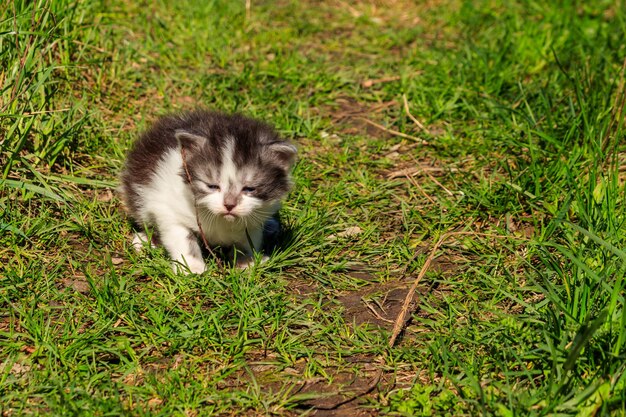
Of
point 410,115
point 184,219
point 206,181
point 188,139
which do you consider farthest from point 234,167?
point 410,115

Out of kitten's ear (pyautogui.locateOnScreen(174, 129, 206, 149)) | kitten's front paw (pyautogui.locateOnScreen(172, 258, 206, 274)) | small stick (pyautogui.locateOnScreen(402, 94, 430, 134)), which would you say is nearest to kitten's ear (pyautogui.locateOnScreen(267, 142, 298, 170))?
kitten's ear (pyautogui.locateOnScreen(174, 129, 206, 149))

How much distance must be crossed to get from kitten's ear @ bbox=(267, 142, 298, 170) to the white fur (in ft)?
0.78

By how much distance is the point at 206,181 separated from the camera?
4523mm

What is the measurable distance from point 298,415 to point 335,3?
579 centimetres

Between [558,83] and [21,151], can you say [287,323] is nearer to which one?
[21,151]

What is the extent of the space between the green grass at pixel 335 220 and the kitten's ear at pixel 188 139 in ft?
2.39

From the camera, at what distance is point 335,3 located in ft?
28.3

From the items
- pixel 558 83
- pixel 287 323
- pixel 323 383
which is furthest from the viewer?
pixel 558 83

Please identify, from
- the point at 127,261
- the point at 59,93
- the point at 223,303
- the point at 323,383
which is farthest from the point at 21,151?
the point at 323,383

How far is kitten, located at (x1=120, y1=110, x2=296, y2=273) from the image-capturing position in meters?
4.52

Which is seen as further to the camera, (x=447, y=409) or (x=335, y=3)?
(x=335, y=3)

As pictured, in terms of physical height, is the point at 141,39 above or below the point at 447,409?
above

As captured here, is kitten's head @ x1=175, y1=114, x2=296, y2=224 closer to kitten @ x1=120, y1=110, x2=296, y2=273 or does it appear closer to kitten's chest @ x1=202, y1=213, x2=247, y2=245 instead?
kitten @ x1=120, y1=110, x2=296, y2=273

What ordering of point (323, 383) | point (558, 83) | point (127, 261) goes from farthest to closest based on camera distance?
point (558, 83) → point (127, 261) → point (323, 383)
